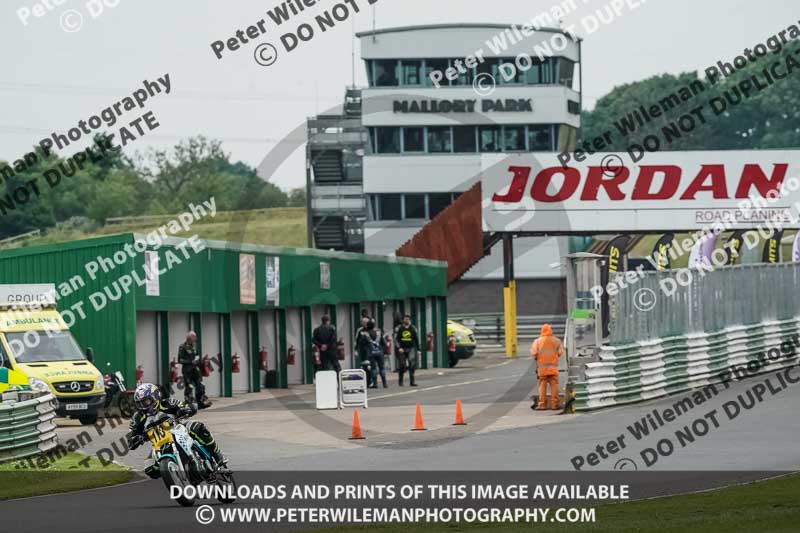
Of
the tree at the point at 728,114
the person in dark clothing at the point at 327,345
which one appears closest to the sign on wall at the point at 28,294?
the person in dark clothing at the point at 327,345

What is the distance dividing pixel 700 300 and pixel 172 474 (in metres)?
20.1

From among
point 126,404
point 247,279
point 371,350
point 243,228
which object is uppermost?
point 243,228

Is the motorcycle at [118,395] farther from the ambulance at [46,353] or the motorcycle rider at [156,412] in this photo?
the motorcycle rider at [156,412]

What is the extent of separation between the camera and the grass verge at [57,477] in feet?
63.4

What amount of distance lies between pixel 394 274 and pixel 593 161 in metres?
9.48

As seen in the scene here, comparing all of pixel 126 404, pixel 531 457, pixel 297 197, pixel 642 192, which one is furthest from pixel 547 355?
pixel 297 197

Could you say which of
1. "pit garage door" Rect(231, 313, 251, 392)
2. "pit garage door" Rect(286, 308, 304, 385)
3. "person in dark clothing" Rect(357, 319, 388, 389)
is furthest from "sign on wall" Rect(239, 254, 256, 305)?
"pit garage door" Rect(286, 308, 304, 385)

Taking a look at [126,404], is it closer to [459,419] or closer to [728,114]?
[459,419]

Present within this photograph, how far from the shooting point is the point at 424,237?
58375mm

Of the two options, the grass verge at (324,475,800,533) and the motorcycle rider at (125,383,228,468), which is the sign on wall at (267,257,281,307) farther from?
the grass verge at (324,475,800,533)

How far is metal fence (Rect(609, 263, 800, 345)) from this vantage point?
3039 cm

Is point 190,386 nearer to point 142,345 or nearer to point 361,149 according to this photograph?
point 142,345

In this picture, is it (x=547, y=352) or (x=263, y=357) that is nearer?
(x=547, y=352)

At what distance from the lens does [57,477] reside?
2064cm
